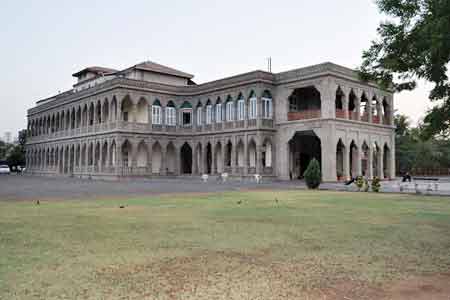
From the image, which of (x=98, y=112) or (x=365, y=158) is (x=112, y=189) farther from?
(x=365, y=158)

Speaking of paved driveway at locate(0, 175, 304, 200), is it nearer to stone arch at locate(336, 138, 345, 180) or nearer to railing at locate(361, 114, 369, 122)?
stone arch at locate(336, 138, 345, 180)

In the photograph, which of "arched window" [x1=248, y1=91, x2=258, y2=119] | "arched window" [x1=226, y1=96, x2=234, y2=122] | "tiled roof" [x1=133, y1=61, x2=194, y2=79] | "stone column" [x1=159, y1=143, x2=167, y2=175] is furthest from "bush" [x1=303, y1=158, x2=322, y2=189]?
"tiled roof" [x1=133, y1=61, x2=194, y2=79]

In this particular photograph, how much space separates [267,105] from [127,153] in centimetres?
1366

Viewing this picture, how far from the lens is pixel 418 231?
326 inches

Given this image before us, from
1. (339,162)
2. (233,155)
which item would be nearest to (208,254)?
(233,155)

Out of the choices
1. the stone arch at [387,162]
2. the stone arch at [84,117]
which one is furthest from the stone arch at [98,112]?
the stone arch at [387,162]

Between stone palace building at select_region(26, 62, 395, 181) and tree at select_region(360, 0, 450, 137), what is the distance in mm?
23386

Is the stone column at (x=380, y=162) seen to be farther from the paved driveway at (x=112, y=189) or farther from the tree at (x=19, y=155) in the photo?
the tree at (x=19, y=155)

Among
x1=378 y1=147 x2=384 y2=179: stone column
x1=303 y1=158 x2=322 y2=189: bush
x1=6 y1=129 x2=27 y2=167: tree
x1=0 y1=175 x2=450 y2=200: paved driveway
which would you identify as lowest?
x1=0 y1=175 x2=450 y2=200: paved driveway

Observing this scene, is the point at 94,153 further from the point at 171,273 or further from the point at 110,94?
the point at 171,273

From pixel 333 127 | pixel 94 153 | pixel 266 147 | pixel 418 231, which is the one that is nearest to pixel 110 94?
pixel 94 153

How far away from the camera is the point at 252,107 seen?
34250mm

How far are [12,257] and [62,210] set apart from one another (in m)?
6.07

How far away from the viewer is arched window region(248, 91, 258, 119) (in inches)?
1337
